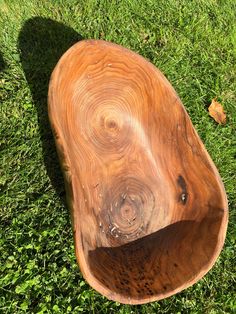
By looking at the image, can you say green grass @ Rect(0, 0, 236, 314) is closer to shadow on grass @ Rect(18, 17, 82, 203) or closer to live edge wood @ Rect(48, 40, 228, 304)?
shadow on grass @ Rect(18, 17, 82, 203)

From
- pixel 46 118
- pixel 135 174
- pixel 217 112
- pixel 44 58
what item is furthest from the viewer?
pixel 217 112

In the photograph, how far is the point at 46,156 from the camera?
Result: 2.53 meters

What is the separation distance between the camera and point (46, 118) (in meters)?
2.61

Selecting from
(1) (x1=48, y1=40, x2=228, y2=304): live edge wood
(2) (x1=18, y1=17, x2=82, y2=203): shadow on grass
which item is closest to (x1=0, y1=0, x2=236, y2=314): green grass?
(2) (x1=18, y1=17, x2=82, y2=203): shadow on grass

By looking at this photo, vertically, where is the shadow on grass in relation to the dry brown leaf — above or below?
below

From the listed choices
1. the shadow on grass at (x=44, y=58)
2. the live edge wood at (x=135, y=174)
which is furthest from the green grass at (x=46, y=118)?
the live edge wood at (x=135, y=174)

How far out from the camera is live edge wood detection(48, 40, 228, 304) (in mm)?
2041

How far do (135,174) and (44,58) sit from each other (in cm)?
95

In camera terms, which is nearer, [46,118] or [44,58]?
[46,118]

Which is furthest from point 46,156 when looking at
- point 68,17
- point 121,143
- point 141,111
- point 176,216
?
point 68,17

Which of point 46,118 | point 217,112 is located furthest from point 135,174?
point 217,112

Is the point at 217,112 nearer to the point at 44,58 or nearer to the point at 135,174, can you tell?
the point at 135,174

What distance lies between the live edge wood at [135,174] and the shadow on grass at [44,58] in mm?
266

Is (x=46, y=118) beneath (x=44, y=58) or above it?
beneath
